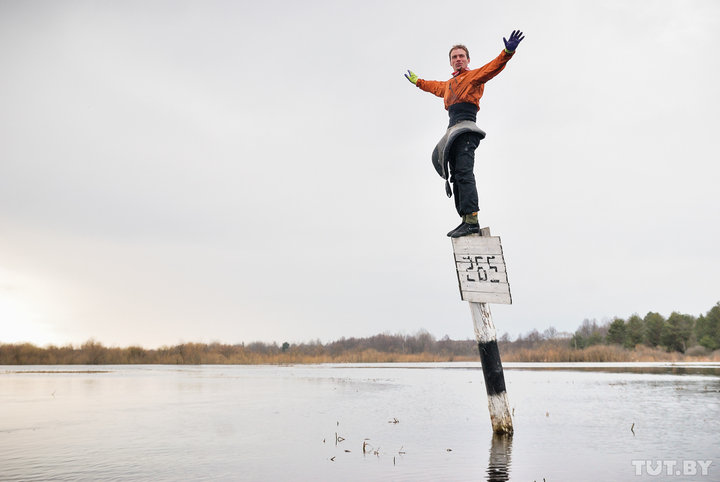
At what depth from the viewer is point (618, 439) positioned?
25.8ft

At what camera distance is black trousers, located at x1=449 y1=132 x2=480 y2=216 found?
8.06 m

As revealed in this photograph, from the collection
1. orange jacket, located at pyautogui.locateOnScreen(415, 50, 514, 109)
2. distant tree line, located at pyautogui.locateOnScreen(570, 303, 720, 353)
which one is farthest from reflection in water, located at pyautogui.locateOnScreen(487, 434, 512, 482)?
distant tree line, located at pyautogui.locateOnScreen(570, 303, 720, 353)

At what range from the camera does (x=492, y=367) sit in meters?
7.71

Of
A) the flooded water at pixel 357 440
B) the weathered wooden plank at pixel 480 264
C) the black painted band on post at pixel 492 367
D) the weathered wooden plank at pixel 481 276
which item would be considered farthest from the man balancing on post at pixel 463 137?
the flooded water at pixel 357 440

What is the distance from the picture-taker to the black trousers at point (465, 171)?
8062mm

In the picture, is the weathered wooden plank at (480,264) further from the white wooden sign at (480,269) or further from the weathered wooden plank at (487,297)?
the weathered wooden plank at (487,297)

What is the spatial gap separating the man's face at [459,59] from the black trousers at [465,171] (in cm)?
122

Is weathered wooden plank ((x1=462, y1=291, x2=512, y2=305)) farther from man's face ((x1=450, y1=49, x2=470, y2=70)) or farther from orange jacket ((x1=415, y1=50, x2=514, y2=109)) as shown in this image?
man's face ((x1=450, y1=49, x2=470, y2=70))

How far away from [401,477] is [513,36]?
5936mm

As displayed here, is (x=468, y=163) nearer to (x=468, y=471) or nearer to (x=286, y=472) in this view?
(x=468, y=471)

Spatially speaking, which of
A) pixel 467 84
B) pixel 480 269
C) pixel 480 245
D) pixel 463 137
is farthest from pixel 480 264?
pixel 467 84

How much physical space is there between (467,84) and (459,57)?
0.60 meters

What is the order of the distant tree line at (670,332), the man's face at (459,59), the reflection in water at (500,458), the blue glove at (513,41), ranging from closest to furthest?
1. the reflection in water at (500,458)
2. the blue glove at (513,41)
3. the man's face at (459,59)
4. the distant tree line at (670,332)

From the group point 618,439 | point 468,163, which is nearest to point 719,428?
point 618,439
